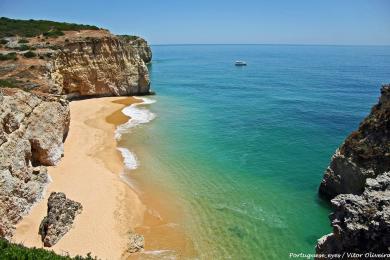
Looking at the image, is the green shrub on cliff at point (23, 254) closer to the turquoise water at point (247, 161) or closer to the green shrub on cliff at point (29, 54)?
the turquoise water at point (247, 161)

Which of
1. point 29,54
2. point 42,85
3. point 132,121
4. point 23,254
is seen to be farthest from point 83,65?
point 23,254

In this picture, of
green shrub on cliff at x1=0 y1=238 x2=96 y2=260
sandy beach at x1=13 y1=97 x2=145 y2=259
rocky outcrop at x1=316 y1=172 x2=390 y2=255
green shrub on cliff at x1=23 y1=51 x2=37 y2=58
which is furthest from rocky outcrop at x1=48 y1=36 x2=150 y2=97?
rocky outcrop at x1=316 y1=172 x2=390 y2=255

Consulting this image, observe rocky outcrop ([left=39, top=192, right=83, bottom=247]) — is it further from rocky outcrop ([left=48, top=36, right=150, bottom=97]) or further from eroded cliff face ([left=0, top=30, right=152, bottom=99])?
rocky outcrop ([left=48, top=36, right=150, bottom=97])

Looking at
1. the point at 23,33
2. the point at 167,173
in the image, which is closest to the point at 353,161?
the point at 167,173

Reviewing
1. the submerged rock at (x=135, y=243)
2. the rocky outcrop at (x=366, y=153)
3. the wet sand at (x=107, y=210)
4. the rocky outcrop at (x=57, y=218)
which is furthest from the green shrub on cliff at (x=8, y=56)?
the rocky outcrop at (x=366, y=153)

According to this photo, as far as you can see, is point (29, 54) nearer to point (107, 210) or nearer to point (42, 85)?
point (42, 85)

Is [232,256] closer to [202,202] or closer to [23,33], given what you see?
[202,202]
